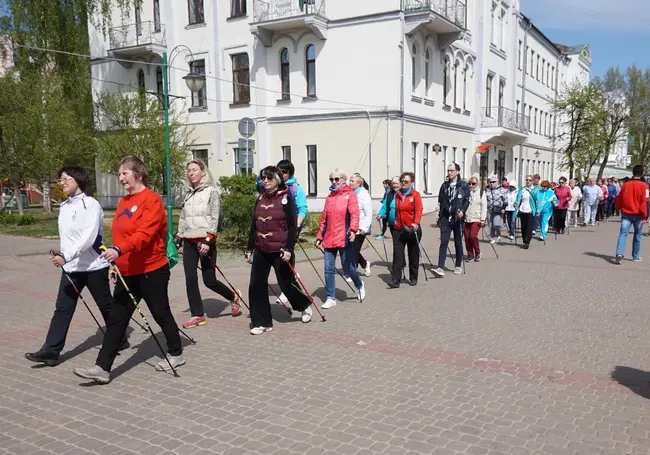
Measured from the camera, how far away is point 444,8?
24.8 meters

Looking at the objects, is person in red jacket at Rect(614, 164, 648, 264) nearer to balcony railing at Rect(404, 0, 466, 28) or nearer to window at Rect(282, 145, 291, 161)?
balcony railing at Rect(404, 0, 466, 28)

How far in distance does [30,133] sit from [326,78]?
12236mm

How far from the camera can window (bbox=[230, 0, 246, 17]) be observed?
85.1 feet

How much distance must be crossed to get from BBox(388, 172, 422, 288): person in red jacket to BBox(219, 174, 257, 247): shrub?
4645 mm

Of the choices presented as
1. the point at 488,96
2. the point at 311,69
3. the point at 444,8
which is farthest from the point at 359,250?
the point at 488,96

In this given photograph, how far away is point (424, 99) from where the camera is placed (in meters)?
25.2

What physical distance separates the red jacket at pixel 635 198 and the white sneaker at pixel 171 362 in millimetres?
9753

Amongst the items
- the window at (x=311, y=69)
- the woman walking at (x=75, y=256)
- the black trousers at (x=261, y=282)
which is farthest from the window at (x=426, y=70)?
the woman walking at (x=75, y=256)

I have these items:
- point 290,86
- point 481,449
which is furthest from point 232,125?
point 481,449

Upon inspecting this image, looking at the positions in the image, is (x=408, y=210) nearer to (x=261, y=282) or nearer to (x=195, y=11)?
(x=261, y=282)

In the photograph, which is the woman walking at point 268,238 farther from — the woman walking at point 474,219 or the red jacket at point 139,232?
the woman walking at point 474,219

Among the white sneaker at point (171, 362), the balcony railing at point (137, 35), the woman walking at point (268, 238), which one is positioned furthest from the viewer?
the balcony railing at point (137, 35)

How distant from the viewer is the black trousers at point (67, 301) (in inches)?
204

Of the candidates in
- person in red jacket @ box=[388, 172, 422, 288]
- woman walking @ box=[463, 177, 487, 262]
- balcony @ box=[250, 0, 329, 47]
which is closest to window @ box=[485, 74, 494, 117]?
balcony @ box=[250, 0, 329, 47]
